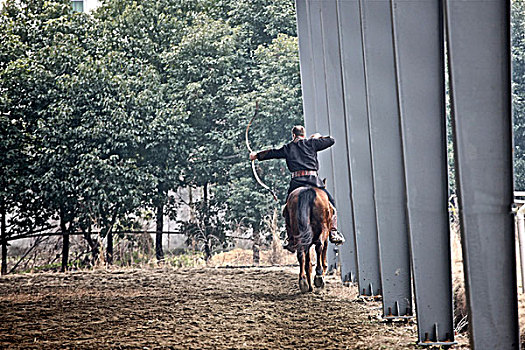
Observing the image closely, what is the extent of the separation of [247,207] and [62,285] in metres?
4.94

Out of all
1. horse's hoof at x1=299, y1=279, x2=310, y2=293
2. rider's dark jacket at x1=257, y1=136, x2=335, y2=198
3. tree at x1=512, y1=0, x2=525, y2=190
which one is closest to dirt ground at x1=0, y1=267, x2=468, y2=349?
horse's hoof at x1=299, y1=279, x2=310, y2=293

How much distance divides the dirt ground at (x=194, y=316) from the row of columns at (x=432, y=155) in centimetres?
50

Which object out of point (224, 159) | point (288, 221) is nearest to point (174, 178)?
point (224, 159)

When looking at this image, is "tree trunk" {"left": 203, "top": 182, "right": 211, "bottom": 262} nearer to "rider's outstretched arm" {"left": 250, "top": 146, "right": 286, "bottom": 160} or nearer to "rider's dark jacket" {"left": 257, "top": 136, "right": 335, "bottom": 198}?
"rider's outstretched arm" {"left": 250, "top": 146, "right": 286, "bottom": 160}

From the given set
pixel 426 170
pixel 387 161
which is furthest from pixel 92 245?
pixel 426 170

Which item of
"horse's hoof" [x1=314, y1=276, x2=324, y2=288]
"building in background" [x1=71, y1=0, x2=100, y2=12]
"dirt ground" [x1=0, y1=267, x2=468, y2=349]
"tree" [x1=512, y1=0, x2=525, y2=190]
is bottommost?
"dirt ground" [x1=0, y1=267, x2=468, y2=349]

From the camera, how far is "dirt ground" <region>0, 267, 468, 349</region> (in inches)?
205

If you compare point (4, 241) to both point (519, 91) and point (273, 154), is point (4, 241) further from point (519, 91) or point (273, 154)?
point (519, 91)

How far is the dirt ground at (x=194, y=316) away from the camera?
521 centimetres

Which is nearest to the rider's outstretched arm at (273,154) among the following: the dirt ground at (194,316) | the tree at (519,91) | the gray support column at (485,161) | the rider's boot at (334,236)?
the rider's boot at (334,236)

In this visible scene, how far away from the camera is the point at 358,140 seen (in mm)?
7141

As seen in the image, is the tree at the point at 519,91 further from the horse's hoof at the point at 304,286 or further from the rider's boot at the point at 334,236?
the horse's hoof at the point at 304,286

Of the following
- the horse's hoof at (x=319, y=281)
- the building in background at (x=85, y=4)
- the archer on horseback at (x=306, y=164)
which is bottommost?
the horse's hoof at (x=319, y=281)

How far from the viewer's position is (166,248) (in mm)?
14781
